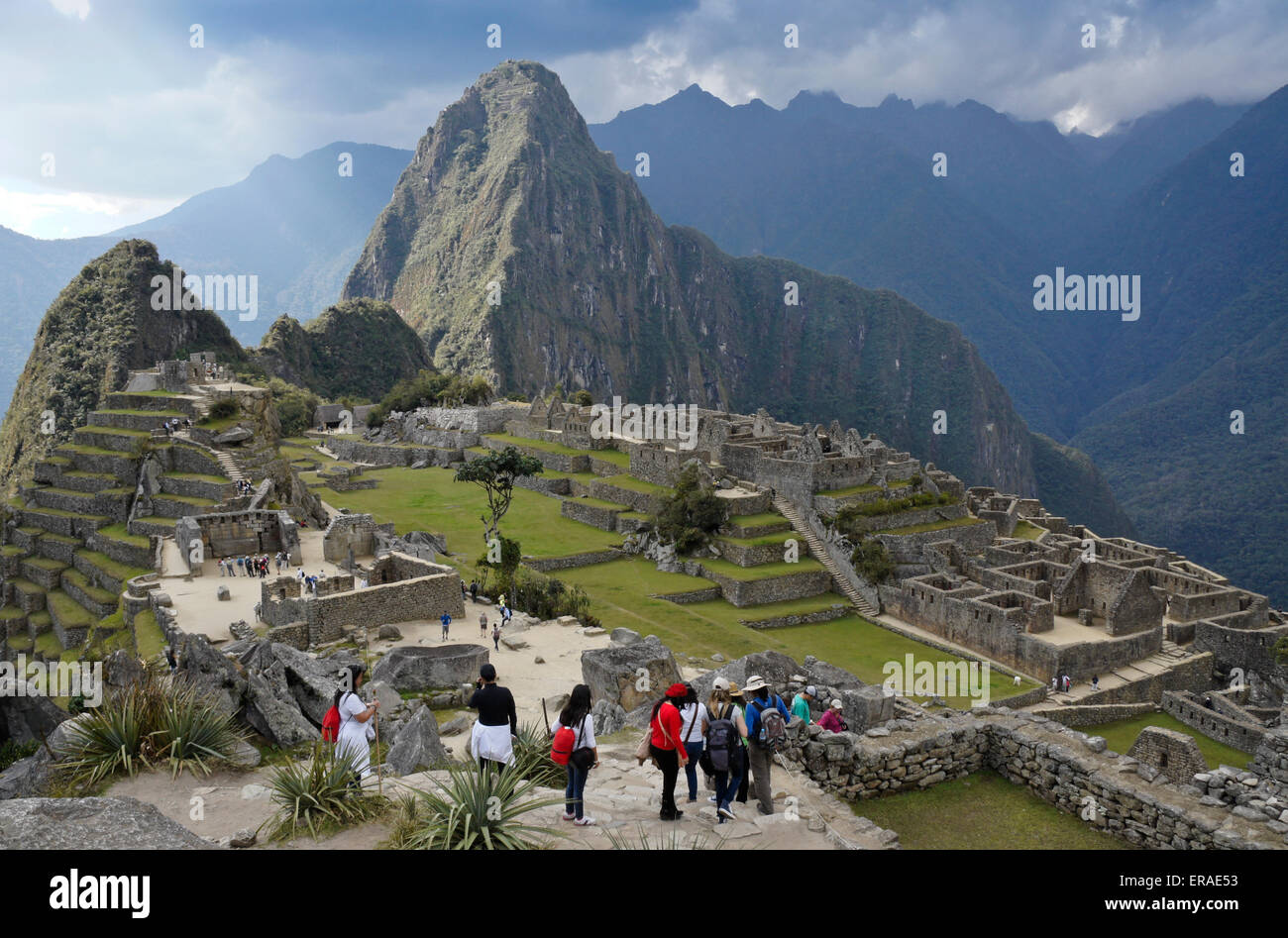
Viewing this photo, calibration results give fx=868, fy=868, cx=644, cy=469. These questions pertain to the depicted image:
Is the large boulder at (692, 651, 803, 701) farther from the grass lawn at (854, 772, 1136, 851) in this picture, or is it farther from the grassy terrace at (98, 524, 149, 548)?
the grassy terrace at (98, 524, 149, 548)

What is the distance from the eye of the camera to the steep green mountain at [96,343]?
74000mm

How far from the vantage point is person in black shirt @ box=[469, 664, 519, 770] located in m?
7.19

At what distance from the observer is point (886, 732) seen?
30.4 feet

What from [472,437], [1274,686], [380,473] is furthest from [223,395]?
[1274,686]

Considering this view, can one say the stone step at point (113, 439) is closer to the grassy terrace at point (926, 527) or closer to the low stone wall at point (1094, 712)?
the grassy terrace at point (926, 527)

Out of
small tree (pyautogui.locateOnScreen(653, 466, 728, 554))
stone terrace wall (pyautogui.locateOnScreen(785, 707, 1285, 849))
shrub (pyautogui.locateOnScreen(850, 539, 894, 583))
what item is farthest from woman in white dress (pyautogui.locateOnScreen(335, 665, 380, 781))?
small tree (pyautogui.locateOnScreen(653, 466, 728, 554))

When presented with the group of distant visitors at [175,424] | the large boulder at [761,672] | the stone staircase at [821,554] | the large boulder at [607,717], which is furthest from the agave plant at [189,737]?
the stone staircase at [821,554]

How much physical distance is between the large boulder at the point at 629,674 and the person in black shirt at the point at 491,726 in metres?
4.63

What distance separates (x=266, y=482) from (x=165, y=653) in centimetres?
1379

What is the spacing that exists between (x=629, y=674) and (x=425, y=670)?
372cm

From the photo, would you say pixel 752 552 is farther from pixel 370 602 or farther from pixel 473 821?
pixel 473 821

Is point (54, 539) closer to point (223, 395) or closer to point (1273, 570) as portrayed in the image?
point (223, 395)
